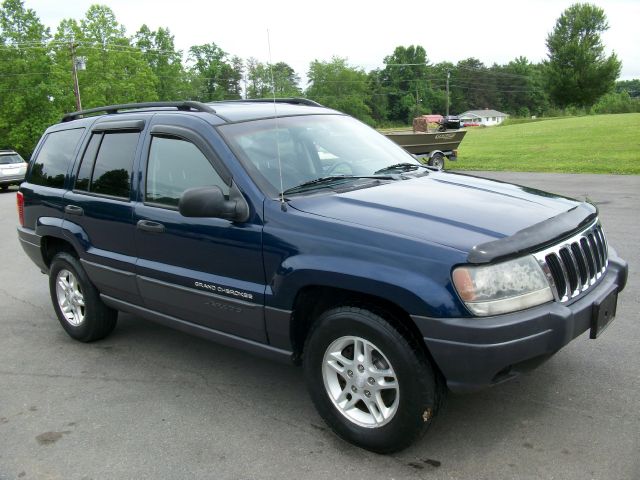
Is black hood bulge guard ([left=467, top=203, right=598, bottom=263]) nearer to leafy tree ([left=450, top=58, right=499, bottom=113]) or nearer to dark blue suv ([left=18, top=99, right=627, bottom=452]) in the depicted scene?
dark blue suv ([left=18, top=99, right=627, bottom=452])

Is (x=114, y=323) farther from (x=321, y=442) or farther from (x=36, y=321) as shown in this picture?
(x=321, y=442)

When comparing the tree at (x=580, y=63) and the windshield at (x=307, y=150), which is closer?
the windshield at (x=307, y=150)

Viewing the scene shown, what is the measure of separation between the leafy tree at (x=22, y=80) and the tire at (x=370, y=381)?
49.3 meters

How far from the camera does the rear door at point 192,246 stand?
11.8 ft

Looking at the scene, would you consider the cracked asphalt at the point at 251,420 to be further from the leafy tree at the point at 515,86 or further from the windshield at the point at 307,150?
the leafy tree at the point at 515,86

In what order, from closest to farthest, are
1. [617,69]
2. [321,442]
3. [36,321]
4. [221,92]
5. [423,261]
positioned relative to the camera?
[423,261], [321,442], [36,321], [617,69], [221,92]

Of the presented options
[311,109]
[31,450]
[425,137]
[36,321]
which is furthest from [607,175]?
[31,450]

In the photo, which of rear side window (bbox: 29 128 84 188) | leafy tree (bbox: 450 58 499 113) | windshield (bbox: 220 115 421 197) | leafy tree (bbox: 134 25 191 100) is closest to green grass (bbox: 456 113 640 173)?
windshield (bbox: 220 115 421 197)

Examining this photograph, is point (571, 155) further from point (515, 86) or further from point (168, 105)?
point (515, 86)

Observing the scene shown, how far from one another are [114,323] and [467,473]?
11.1ft

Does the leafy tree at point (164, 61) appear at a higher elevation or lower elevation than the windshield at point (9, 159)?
higher

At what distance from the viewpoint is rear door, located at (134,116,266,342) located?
11.8ft

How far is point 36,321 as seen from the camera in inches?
233

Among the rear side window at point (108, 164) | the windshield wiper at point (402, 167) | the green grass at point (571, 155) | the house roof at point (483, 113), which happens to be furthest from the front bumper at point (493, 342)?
the house roof at point (483, 113)
